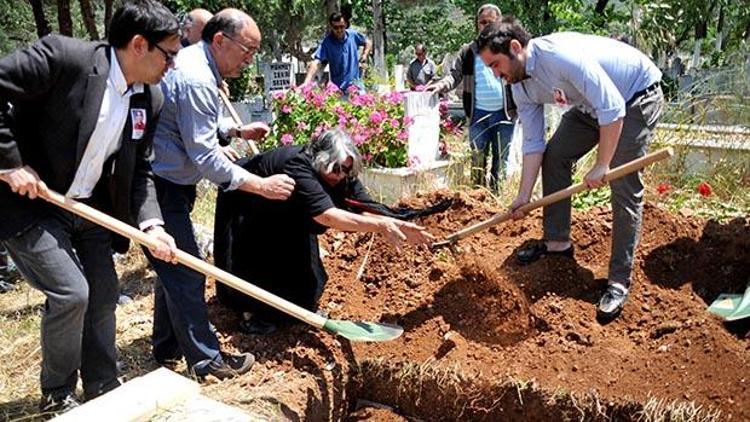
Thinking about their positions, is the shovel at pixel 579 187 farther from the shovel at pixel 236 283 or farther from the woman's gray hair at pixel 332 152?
the woman's gray hair at pixel 332 152

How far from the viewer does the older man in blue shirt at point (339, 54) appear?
759 cm

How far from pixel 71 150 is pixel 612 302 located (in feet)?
9.22

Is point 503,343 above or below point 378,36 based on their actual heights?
below

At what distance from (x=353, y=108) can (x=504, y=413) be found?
3.61 meters

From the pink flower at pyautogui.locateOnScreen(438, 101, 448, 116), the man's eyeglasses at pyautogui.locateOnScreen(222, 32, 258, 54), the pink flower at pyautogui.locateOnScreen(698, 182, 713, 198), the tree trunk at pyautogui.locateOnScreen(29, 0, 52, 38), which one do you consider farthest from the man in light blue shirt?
the tree trunk at pyautogui.locateOnScreen(29, 0, 52, 38)

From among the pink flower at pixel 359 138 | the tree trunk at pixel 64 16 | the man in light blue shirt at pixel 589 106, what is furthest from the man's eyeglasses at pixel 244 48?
the tree trunk at pixel 64 16

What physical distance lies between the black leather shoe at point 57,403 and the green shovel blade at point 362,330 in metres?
1.17

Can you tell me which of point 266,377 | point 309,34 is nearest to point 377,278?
point 266,377

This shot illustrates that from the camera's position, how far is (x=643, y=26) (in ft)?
39.8

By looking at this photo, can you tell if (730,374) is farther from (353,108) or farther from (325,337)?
(353,108)

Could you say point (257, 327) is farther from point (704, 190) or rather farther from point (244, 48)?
point (704, 190)

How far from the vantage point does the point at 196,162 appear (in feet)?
10.3

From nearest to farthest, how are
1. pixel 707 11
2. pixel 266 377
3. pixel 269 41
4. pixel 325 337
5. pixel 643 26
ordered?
pixel 266 377 → pixel 325 337 → pixel 643 26 → pixel 707 11 → pixel 269 41

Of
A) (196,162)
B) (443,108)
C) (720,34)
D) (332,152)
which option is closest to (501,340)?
(332,152)
